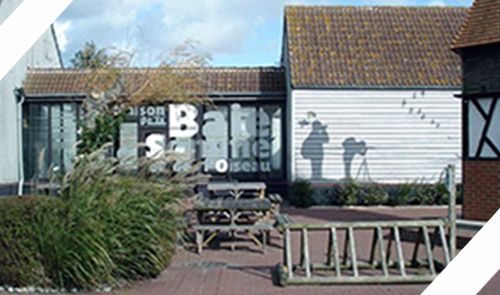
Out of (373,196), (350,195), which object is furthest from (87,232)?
(373,196)

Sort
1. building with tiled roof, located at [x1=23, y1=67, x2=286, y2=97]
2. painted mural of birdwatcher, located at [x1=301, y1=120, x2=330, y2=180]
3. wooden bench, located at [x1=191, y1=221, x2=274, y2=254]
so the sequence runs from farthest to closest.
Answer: building with tiled roof, located at [x1=23, y1=67, x2=286, y2=97]
painted mural of birdwatcher, located at [x1=301, y1=120, x2=330, y2=180]
wooden bench, located at [x1=191, y1=221, x2=274, y2=254]

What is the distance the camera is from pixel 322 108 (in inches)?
923

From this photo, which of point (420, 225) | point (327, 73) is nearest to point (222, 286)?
point (420, 225)

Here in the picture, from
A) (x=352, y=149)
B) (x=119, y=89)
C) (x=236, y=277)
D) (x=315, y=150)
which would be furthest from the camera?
(x=352, y=149)

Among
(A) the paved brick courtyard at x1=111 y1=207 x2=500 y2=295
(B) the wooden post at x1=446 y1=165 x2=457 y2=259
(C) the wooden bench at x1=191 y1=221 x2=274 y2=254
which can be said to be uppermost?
(B) the wooden post at x1=446 y1=165 x2=457 y2=259

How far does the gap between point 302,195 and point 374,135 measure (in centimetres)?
308

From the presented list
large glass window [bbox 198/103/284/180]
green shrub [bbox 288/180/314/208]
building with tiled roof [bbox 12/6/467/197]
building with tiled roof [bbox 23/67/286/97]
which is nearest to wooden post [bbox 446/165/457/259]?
green shrub [bbox 288/180/314/208]

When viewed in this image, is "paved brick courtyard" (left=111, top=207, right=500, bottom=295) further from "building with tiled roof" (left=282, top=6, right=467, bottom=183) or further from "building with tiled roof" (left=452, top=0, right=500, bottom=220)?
"building with tiled roof" (left=282, top=6, right=467, bottom=183)

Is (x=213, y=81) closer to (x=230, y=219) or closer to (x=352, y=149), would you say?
(x=352, y=149)

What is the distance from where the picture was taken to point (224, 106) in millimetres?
25500

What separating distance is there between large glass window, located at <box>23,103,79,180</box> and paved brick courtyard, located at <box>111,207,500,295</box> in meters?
11.9

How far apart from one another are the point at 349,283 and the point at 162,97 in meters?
12.2

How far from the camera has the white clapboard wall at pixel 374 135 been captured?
2338 cm

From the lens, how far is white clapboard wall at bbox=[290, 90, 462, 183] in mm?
23375
